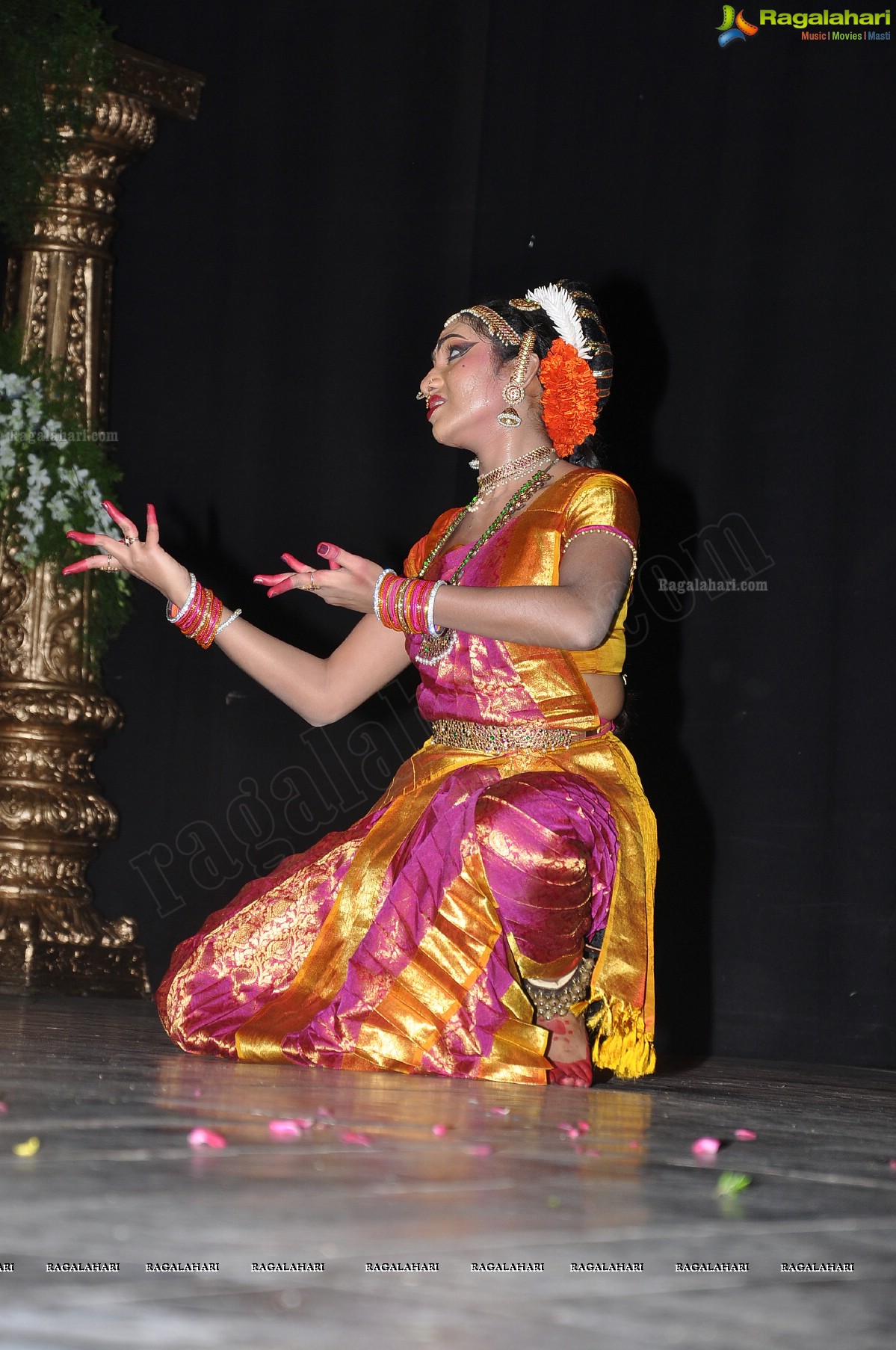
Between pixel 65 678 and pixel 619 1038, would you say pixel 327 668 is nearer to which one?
pixel 619 1038

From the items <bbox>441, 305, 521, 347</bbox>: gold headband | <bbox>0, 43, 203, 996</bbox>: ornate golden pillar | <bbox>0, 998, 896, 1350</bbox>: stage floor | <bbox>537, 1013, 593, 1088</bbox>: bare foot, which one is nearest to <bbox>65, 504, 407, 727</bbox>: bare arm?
<bbox>441, 305, 521, 347</bbox>: gold headband

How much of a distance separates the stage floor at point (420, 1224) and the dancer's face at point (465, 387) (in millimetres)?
1228

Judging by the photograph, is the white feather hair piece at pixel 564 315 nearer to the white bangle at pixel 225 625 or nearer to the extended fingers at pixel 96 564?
the white bangle at pixel 225 625

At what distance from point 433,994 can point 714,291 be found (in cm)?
186

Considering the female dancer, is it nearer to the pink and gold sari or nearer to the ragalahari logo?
the pink and gold sari

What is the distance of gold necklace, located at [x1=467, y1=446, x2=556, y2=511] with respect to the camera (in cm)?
241

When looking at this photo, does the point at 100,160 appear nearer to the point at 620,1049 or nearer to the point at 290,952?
the point at 290,952

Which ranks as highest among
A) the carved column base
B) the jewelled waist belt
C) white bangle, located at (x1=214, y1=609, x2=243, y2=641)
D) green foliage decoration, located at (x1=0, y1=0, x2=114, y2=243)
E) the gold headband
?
green foliage decoration, located at (x1=0, y1=0, x2=114, y2=243)

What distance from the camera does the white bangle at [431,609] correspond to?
6.73 feet

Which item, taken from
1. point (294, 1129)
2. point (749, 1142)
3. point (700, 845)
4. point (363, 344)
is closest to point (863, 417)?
point (700, 845)

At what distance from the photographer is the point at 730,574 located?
3137 millimetres

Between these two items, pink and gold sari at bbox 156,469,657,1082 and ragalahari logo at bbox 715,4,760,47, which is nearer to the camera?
pink and gold sari at bbox 156,469,657,1082

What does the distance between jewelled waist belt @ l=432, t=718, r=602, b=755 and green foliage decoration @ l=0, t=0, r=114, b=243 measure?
2.18m

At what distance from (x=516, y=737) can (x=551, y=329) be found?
71 cm
